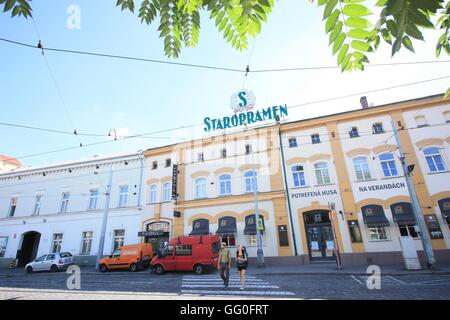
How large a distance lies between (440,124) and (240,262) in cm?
1744

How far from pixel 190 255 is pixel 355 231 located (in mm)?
11637

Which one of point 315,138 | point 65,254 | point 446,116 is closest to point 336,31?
point 315,138

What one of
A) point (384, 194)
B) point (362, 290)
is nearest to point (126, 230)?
point (362, 290)

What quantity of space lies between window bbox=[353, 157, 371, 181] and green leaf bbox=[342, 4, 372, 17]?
18652mm

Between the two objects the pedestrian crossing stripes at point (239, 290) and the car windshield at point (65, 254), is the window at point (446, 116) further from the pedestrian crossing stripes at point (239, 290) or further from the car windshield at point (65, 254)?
the car windshield at point (65, 254)

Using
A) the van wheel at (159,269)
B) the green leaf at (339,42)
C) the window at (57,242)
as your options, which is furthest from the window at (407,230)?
the window at (57,242)

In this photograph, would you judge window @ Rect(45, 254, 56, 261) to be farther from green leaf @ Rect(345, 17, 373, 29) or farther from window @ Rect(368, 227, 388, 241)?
green leaf @ Rect(345, 17, 373, 29)

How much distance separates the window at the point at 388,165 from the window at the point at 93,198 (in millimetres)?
25921

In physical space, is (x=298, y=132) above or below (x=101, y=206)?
above

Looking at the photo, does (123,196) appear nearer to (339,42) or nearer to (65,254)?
(65,254)

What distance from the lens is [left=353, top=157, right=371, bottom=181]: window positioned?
1772 centimetres

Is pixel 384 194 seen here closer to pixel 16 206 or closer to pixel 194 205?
pixel 194 205

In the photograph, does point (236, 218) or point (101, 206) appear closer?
point (236, 218)

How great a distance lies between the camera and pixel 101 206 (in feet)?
77.7
